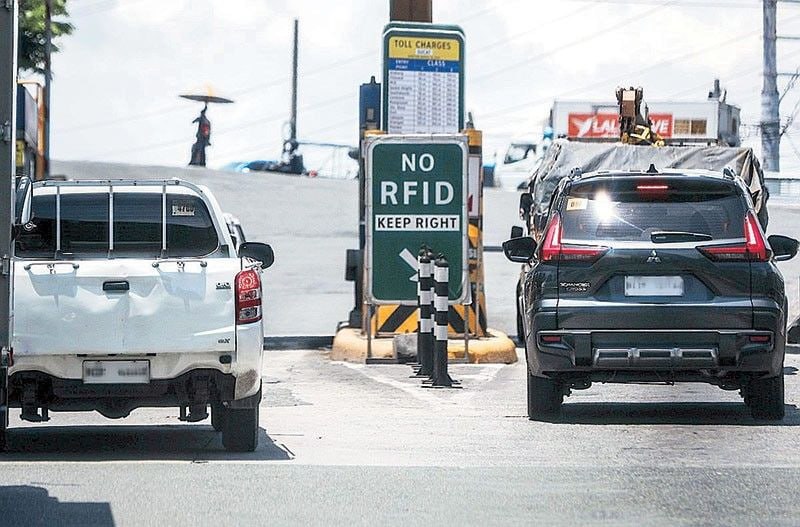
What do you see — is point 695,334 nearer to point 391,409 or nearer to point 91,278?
point 391,409

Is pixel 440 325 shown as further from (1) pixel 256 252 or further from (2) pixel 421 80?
(2) pixel 421 80

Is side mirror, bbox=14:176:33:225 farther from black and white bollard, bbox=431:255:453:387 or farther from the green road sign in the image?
the green road sign

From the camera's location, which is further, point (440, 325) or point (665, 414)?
point (440, 325)

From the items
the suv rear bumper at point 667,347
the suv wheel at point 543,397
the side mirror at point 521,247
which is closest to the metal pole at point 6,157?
the suv rear bumper at point 667,347

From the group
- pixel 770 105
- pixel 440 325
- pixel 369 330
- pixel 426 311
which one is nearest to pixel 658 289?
pixel 440 325

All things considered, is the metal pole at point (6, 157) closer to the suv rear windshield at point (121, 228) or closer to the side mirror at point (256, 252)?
the suv rear windshield at point (121, 228)

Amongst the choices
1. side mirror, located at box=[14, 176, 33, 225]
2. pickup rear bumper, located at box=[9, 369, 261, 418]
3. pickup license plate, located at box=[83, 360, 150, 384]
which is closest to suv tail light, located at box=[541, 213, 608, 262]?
pickup rear bumper, located at box=[9, 369, 261, 418]

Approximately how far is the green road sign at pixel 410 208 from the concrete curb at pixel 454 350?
2.05 ft

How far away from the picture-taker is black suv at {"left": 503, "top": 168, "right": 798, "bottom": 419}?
1168cm

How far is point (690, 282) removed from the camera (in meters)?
11.8

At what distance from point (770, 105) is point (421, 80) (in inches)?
1387

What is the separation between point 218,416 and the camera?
11375 mm

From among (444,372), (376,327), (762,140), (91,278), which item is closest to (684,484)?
(91,278)

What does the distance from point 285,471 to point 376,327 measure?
9.06m
